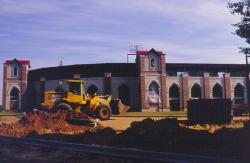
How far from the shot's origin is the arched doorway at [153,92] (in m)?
48.1

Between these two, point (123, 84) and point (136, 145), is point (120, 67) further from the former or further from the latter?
point (136, 145)

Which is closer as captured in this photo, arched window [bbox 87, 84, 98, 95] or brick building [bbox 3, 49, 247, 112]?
brick building [bbox 3, 49, 247, 112]

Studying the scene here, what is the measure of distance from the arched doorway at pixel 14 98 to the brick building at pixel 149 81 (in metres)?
0.54

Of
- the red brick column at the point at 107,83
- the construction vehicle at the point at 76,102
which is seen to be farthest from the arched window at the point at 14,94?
the construction vehicle at the point at 76,102

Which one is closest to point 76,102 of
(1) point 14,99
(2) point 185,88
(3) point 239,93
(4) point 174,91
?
(4) point 174,91

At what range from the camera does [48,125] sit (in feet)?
72.9

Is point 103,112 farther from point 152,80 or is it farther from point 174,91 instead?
point 174,91

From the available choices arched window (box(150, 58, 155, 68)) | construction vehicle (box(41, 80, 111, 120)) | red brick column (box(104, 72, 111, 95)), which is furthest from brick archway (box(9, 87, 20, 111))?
construction vehicle (box(41, 80, 111, 120))

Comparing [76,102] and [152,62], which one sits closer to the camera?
[76,102]

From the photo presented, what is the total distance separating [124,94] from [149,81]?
4.58 metres

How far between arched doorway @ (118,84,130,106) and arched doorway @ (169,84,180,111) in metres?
6.52

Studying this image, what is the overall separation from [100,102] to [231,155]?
18.2 metres

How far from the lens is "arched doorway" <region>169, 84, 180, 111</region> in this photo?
49938 mm

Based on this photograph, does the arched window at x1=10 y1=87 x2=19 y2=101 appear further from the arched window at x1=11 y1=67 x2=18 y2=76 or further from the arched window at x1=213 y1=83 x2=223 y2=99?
the arched window at x1=213 y1=83 x2=223 y2=99
